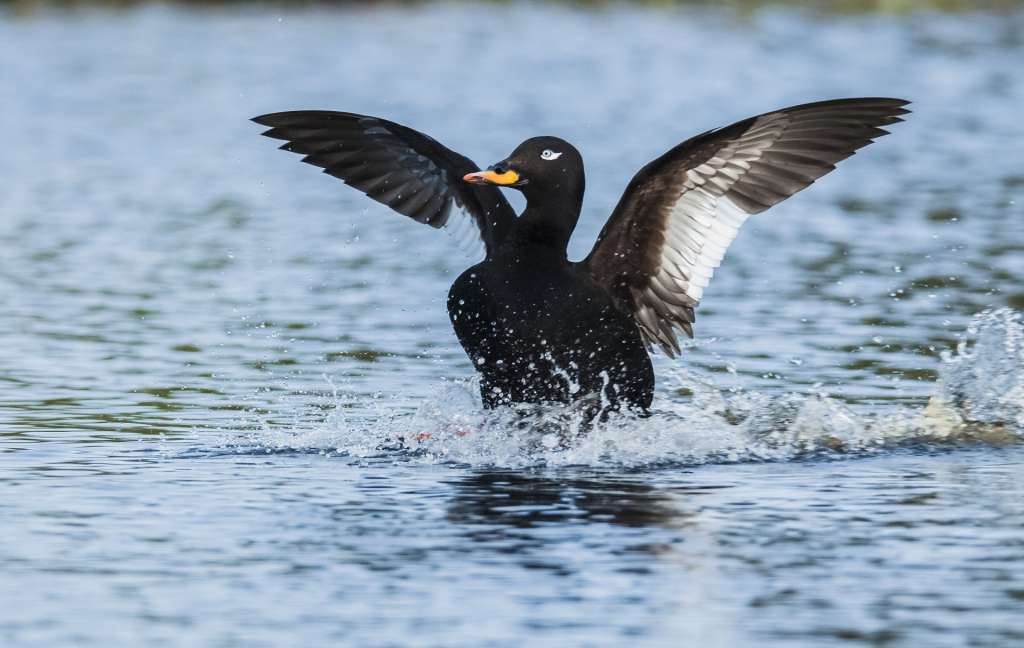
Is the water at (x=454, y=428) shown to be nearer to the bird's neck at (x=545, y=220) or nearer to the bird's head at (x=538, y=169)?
the bird's neck at (x=545, y=220)

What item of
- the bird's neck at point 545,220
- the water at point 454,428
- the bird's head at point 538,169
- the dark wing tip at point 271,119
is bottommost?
the water at point 454,428

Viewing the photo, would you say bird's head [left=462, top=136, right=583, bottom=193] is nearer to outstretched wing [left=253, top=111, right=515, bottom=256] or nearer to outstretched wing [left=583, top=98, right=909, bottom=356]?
outstretched wing [left=583, top=98, right=909, bottom=356]

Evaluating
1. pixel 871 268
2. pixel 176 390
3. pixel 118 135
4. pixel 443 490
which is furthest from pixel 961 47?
pixel 443 490

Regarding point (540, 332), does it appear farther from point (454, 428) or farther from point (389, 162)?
point (389, 162)

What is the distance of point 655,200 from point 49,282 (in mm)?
6956

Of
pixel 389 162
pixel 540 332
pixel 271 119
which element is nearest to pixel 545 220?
pixel 540 332

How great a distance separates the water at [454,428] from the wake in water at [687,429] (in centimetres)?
2

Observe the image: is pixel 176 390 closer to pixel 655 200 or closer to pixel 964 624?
pixel 655 200

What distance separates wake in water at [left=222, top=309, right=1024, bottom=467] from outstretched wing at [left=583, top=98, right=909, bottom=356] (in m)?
0.71

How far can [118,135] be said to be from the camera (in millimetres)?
24594

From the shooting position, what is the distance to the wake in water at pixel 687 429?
8.74m

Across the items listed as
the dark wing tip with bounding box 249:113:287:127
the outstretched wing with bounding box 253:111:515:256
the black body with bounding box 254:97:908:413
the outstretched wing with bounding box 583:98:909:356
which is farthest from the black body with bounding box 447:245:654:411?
the dark wing tip with bounding box 249:113:287:127

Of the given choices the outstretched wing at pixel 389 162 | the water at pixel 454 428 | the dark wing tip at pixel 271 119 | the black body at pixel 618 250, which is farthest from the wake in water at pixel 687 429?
the dark wing tip at pixel 271 119

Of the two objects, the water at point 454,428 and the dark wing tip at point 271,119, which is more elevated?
the dark wing tip at point 271,119
